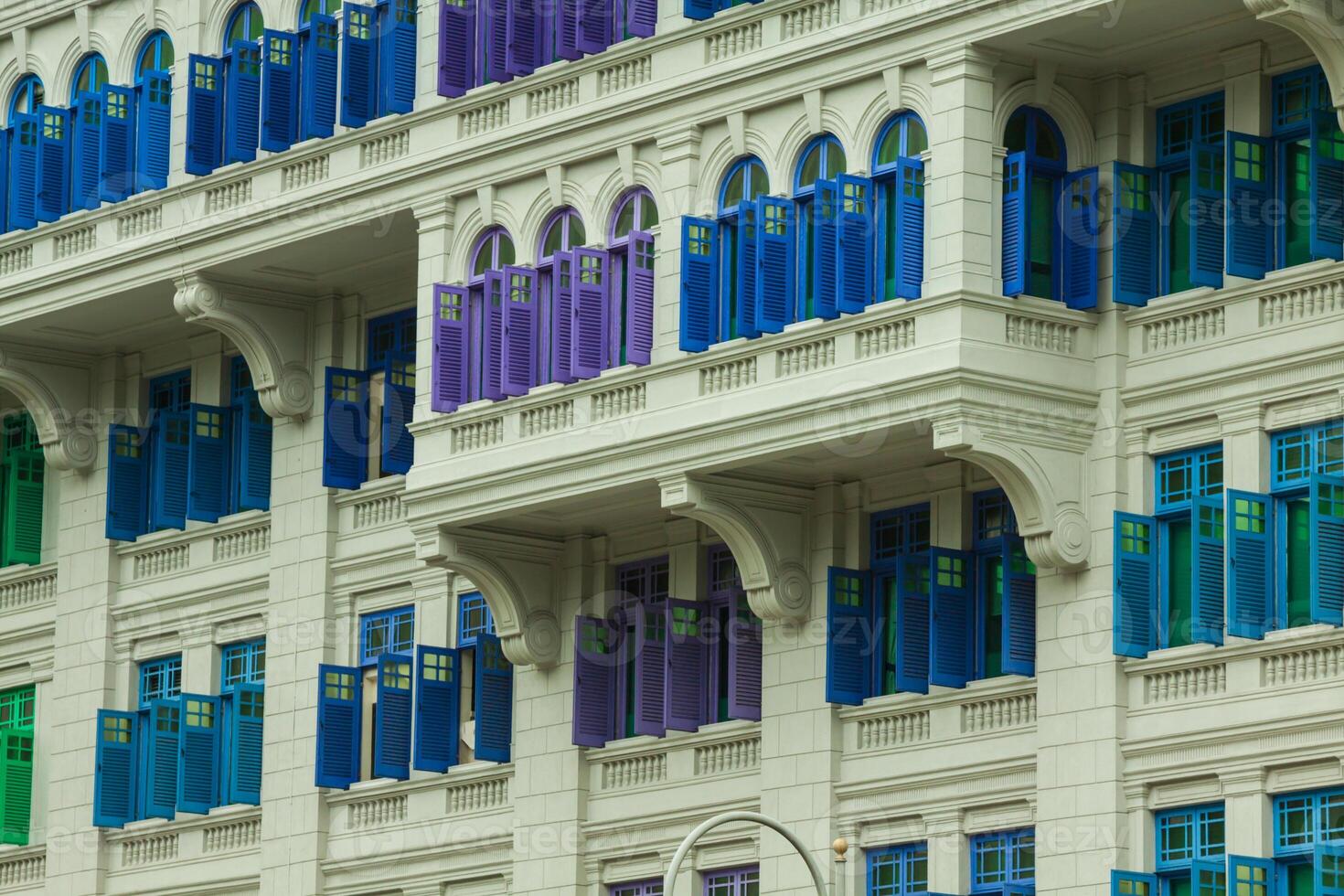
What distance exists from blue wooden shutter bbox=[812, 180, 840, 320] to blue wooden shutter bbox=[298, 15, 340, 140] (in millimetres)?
9209

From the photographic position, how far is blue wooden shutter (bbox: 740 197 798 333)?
39375 millimetres

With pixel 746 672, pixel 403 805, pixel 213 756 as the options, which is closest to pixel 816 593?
pixel 746 672

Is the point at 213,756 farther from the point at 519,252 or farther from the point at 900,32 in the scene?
the point at 900,32

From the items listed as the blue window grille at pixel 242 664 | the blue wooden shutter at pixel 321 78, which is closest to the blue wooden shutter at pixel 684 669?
the blue window grille at pixel 242 664

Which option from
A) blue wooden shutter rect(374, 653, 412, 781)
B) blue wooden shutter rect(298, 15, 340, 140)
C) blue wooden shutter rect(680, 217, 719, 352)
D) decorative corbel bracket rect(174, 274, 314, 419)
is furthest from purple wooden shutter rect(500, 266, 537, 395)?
decorative corbel bracket rect(174, 274, 314, 419)

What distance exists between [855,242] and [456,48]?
296 inches

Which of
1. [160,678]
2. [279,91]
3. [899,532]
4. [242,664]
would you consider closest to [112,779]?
[160,678]

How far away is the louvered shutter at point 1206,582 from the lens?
36438mm

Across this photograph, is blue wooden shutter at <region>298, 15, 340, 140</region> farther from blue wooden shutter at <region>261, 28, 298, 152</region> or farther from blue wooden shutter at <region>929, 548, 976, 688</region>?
blue wooden shutter at <region>929, 548, 976, 688</region>

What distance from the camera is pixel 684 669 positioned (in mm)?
42156

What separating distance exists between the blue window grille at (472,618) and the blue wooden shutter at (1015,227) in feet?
32.2

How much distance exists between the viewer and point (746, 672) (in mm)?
41375

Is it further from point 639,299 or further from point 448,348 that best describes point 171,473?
point 639,299

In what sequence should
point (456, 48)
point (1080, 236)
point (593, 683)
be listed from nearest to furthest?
point (1080, 236)
point (593, 683)
point (456, 48)
